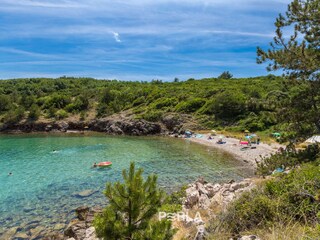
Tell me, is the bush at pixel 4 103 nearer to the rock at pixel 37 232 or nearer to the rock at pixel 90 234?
the rock at pixel 37 232

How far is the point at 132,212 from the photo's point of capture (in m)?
6.47

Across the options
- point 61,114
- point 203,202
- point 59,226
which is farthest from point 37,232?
point 61,114

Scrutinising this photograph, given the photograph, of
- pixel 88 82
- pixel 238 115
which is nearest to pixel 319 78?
pixel 238 115

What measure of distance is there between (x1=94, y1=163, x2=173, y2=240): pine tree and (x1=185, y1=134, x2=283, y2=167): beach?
23433 millimetres

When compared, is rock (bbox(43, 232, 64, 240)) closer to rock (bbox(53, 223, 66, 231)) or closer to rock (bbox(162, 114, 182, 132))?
rock (bbox(53, 223, 66, 231))

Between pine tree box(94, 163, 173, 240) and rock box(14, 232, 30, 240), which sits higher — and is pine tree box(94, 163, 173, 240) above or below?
above

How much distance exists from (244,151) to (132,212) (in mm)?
30741

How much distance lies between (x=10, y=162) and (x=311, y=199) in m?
34.0

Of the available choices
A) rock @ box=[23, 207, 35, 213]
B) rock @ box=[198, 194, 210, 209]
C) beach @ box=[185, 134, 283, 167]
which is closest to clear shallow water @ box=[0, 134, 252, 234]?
rock @ box=[23, 207, 35, 213]

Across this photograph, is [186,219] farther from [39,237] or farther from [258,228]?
[39,237]

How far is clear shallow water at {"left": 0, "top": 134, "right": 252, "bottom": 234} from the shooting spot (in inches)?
695

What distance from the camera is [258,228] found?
5.97 m

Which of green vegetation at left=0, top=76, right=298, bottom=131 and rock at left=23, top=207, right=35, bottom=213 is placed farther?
green vegetation at left=0, top=76, right=298, bottom=131

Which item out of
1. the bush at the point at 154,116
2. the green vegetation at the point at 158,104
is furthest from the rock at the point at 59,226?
the bush at the point at 154,116
